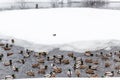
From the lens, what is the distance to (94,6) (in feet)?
66.1

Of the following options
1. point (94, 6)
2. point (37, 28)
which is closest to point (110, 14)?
point (94, 6)

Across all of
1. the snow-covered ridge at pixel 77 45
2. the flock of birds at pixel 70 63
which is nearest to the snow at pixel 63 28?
the snow-covered ridge at pixel 77 45

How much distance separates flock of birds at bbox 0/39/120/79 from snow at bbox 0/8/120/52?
0.54 m

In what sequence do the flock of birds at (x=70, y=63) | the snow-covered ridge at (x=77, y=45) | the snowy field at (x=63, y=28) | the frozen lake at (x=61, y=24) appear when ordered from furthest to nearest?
the frozen lake at (x=61, y=24)
the snowy field at (x=63, y=28)
the snow-covered ridge at (x=77, y=45)
the flock of birds at (x=70, y=63)

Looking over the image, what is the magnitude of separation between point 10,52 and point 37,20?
386cm

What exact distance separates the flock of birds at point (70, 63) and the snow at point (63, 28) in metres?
0.54

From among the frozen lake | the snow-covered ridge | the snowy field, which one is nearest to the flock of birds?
the snow-covered ridge

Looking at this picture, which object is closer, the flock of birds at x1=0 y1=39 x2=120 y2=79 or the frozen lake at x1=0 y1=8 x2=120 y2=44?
the flock of birds at x1=0 y1=39 x2=120 y2=79

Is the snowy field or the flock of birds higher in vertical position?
the snowy field

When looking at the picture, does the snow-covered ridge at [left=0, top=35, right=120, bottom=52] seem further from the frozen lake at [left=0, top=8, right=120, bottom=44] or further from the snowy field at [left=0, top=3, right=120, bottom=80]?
the frozen lake at [left=0, top=8, right=120, bottom=44]

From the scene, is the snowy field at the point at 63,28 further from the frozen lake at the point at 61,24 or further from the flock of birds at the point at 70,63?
the flock of birds at the point at 70,63

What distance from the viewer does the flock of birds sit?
1088cm

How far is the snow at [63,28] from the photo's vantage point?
12.9m

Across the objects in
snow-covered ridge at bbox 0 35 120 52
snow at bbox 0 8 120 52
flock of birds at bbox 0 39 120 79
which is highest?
snow at bbox 0 8 120 52
